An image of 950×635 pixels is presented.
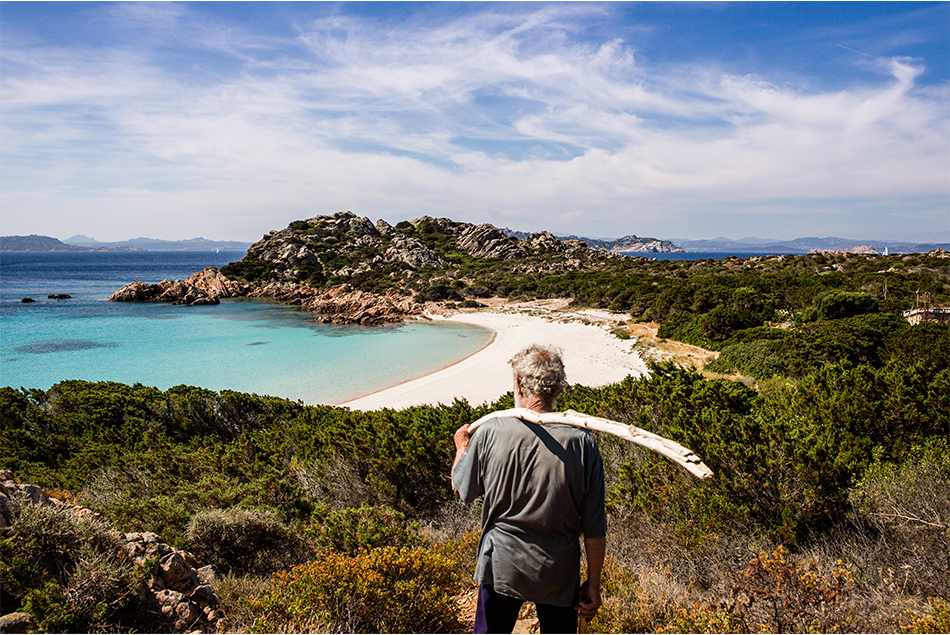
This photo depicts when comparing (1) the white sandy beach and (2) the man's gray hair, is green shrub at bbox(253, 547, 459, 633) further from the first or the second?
(1) the white sandy beach

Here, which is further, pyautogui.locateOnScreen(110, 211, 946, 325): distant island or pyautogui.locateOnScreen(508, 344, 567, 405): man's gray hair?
pyautogui.locateOnScreen(110, 211, 946, 325): distant island

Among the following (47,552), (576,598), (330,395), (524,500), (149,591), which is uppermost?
(524,500)

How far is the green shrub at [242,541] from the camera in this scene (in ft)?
12.9

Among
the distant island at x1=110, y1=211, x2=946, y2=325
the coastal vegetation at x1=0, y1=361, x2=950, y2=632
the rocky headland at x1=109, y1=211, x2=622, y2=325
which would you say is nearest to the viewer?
the coastal vegetation at x1=0, y1=361, x2=950, y2=632

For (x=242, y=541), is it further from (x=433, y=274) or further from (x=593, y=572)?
(x=433, y=274)

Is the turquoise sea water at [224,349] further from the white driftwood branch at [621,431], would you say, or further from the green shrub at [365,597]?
the white driftwood branch at [621,431]

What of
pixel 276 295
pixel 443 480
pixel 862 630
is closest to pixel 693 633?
pixel 862 630

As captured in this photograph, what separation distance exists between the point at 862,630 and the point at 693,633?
0.95 meters

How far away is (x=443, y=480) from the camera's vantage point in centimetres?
534

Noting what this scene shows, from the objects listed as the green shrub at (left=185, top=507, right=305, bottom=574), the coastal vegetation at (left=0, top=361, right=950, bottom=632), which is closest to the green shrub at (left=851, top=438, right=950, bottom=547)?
the coastal vegetation at (left=0, top=361, right=950, bottom=632)

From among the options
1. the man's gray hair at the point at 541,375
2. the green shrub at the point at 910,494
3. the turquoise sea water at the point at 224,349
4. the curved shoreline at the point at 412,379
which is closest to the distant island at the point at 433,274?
the turquoise sea water at the point at 224,349

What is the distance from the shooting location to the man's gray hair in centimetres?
213

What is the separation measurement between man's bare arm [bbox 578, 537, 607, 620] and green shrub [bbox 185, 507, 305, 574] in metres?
3.03

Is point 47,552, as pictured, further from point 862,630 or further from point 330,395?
point 330,395
